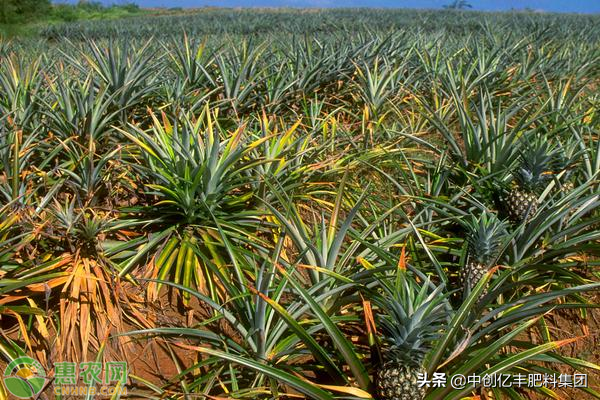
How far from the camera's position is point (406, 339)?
1389 millimetres

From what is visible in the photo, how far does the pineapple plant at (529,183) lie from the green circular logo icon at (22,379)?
2.19 metres

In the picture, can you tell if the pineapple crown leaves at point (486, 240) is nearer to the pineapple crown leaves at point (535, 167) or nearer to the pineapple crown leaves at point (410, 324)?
the pineapple crown leaves at point (535, 167)

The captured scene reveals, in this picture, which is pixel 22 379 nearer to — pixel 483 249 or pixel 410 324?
pixel 410 324

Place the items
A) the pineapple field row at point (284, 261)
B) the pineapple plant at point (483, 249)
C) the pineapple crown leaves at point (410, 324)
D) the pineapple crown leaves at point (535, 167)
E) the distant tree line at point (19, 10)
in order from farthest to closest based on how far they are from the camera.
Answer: the distant tree line at point (19, 10)
the pineapple crown leaves at point (535, 167)
the pineapple plant at point (483, 249)
the pineapple field row at point (284, 261)
the pineapple crown leaves at point (410, 324)

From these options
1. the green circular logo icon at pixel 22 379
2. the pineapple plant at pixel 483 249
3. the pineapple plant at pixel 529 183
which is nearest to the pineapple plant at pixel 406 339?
the pineapple plant at pixel 483 249

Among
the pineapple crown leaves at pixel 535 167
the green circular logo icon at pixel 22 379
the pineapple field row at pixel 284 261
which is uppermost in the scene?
the pineapple crown leaves at pixel 535 167

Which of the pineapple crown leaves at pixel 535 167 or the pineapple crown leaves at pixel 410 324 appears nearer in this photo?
the pineapple crown leaves at pixel 410 324

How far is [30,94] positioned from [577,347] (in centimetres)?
326

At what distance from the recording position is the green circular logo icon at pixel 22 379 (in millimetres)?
1739

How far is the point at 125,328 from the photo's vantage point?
6.65ft

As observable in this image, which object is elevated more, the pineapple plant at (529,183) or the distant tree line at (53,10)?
the distant tree line at (53,10)

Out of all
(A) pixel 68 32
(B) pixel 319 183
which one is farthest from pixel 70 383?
(A) pixel 68 32

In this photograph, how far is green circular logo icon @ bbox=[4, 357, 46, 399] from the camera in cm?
174

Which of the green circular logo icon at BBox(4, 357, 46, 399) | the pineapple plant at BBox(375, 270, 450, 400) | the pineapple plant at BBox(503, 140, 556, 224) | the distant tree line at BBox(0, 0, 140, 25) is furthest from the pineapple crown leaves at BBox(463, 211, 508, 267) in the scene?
the distant tree line at BBox(0, 0, 140, 25)
